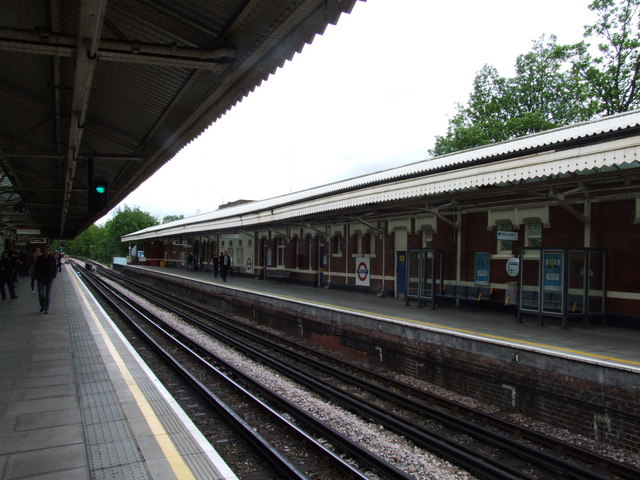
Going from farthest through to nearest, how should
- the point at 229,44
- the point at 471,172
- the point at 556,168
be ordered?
1. the point at 471,172
2. the point at 556,168
3. the point at 229,44

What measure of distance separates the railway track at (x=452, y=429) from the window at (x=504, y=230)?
5352 mm

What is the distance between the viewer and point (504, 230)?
482 inches

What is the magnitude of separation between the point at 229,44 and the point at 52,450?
14.8 feet

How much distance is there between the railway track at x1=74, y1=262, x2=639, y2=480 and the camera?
540 cm

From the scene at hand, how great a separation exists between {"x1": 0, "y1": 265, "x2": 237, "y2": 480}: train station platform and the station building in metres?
6.71

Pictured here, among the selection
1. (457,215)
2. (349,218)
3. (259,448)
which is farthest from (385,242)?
(259,448)

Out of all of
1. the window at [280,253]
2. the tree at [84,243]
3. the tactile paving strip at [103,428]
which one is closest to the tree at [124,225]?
the tree at [84,243]

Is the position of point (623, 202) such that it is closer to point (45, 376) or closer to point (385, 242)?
point (385, 242)

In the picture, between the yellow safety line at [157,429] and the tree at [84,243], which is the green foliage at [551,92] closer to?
the yellow safety line at [157,429]

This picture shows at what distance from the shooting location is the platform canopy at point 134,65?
182 inches

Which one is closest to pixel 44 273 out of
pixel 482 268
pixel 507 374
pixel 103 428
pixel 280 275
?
pixel 103 428

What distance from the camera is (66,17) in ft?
17.7

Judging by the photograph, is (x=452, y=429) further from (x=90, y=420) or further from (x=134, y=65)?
(x=134, y=65)

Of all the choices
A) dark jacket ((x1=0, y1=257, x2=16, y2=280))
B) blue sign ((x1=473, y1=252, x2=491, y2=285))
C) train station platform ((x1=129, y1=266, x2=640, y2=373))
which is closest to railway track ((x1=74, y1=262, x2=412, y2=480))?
train station platform ((x1=129, y1=266, x2=640, y2=373))
